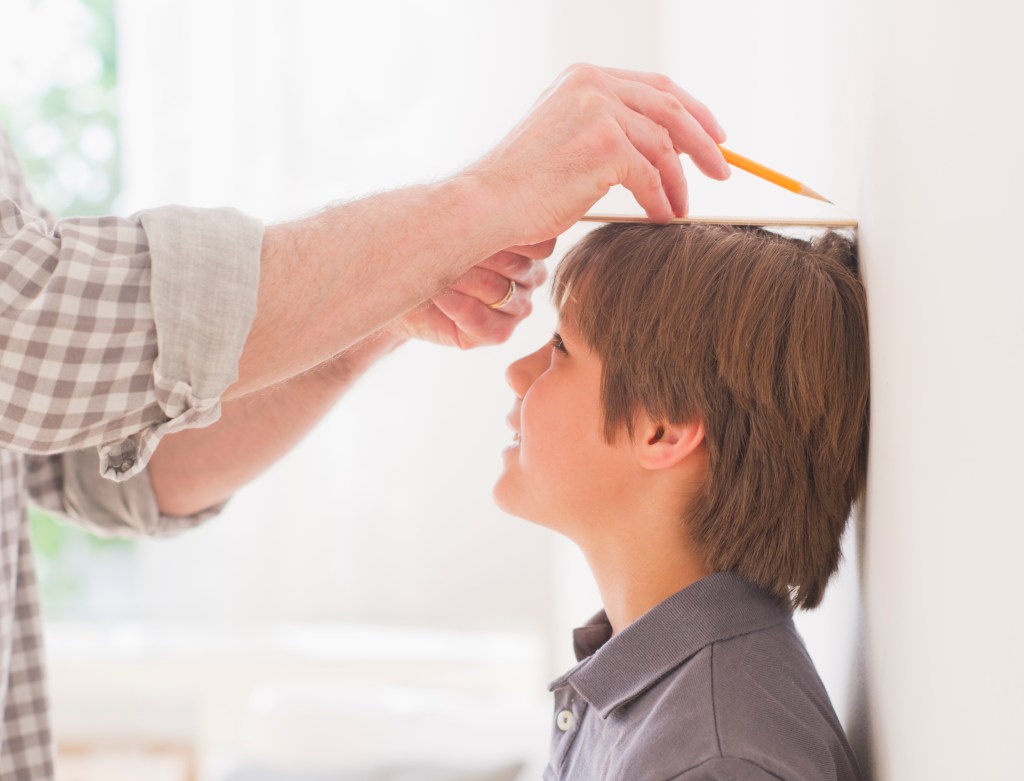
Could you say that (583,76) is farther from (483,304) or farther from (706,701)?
(706,701)

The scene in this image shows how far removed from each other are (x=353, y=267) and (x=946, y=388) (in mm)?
456

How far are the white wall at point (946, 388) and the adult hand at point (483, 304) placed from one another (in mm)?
352

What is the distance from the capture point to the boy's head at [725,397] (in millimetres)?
951

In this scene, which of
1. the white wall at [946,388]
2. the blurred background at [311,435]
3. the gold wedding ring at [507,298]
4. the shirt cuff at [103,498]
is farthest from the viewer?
the blurred background at [311,435]

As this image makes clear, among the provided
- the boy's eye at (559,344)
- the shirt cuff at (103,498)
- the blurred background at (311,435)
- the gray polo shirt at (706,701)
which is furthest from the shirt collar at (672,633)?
the blurred background at (311,435)

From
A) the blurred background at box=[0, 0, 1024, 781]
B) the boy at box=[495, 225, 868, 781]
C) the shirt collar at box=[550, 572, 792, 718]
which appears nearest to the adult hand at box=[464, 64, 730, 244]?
the boy at box=[495, 225, 868, 781]

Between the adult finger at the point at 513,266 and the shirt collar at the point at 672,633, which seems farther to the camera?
the adult finger at the point at 513,266

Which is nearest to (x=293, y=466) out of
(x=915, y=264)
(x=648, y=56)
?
(x=648, y=56)

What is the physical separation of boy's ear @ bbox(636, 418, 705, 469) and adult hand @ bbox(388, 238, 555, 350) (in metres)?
0.20

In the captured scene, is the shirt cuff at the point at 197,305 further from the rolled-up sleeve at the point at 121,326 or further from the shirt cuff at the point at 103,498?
the shirt cuff at the point at 103,498

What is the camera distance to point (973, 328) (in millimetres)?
585

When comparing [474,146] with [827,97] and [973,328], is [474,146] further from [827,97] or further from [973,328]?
[973,328]

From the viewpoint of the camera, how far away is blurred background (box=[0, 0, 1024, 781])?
2.82 meters

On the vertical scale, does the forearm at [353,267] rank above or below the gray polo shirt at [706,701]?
above
